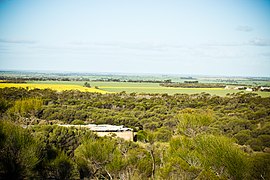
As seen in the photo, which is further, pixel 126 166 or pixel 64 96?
pixel 64 96

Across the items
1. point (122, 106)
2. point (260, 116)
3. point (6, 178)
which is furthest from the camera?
point (122, 106)

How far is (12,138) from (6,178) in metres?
1.61

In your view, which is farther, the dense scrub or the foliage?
the foliage

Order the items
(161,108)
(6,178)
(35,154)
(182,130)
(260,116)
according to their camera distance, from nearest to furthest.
A: (6,178) < (35,154) < (182,130) < (260,116) < (161,108)

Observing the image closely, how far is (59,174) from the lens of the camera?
1213cm

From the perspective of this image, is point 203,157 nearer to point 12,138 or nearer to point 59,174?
point 59,174

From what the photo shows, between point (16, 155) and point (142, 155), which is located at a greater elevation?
point (16, 155)

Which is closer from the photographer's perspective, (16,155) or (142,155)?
(16,155)

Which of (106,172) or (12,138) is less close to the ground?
(12,138)

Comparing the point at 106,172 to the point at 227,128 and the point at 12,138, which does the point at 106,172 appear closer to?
the point at 12,138

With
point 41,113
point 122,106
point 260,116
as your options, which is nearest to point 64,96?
point 122,106

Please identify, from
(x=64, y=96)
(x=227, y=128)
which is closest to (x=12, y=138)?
(x=227, y=128)

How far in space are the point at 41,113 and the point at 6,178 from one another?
27283 mm

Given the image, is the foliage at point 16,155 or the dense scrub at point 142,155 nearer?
the dense scrub at point 142,155
